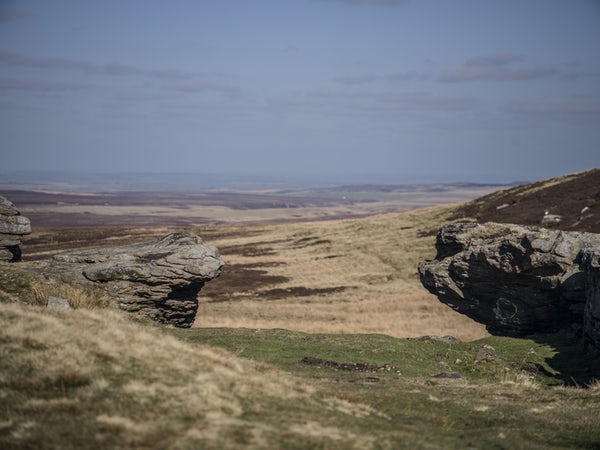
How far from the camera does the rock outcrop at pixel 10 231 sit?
39.5 meters

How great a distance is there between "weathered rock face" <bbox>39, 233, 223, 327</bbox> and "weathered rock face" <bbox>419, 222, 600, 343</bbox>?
2042 centimetres

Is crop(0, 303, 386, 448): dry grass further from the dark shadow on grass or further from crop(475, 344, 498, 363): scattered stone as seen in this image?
the dark shadow on grass

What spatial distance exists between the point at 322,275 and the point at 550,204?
38.3m

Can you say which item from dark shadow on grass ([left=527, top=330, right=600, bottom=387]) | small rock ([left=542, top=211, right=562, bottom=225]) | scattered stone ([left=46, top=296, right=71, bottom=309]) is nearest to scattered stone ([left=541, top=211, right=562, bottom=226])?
small rock ([left=542, top=211, right=562, bottom=225])

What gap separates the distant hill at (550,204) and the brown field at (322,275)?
9.81 meters

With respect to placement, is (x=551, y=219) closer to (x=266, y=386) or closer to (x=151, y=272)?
(x=151, y=272)

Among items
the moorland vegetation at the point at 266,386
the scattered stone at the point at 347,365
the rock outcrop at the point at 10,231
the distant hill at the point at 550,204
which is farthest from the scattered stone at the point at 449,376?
the distant hill at the point at 550,204

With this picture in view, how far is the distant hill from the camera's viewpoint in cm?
7425

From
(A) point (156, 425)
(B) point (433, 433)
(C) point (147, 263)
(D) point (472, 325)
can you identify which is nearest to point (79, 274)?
(C) point (147, 263)

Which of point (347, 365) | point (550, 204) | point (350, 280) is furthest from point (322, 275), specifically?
point (347, 365)

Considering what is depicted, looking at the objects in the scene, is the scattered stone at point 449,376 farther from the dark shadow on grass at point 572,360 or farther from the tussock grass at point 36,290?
the tussock grass at point 36,290

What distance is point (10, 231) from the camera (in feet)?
131

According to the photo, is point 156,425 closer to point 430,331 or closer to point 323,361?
point 323,361

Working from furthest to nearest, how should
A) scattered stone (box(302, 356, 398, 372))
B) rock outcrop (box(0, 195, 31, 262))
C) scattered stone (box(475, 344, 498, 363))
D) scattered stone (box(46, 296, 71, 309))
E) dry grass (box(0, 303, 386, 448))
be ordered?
rock outcrop (box(0, 195, 31, 262))
scattered stone (box(475, 344, 498, 363))
scattered stone (box(46, 296, 71, 309))
scattered stone (box(302, 356, 398, 372))
dry grass (box(0, 303, 386, 448))
